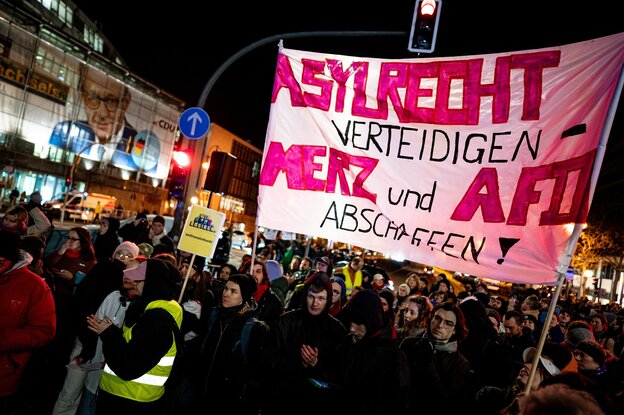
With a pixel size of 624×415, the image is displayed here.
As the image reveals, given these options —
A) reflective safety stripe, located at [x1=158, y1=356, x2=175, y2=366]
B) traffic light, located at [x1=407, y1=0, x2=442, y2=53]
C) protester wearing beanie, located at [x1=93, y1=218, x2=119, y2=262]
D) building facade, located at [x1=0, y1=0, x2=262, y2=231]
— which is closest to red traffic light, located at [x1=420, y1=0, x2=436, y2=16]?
traffic light, located at [x1=407, y1=0, x2=442, y2=53]

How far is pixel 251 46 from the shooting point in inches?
326

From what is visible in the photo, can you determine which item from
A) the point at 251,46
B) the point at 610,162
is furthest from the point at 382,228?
the point at 610,162

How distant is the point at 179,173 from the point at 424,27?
18.8 ft

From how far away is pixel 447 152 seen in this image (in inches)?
149

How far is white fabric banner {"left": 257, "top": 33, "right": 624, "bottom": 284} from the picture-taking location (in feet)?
10.0

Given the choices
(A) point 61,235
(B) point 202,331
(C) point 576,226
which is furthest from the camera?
(A) point 61,235

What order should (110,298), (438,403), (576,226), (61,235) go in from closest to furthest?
(576,226), (438,403), (110,298), (61,235)

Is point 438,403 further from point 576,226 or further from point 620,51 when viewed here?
point 620,51

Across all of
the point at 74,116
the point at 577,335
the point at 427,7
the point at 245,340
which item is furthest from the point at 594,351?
the point at 74,116

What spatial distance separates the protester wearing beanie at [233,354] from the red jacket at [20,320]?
1.37 metres

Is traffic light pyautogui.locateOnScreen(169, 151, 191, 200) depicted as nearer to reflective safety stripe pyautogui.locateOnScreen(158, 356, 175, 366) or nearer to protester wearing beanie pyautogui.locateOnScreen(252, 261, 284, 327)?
protester wearing beanie pyautogui.locateOnScreen(252, 261, 284, 327)

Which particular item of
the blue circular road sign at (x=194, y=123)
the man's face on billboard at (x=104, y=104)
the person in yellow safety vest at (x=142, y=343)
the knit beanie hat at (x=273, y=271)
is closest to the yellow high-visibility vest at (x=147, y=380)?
the person in yellow safety vest at (x=142, y=343)

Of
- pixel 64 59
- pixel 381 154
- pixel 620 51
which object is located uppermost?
pixel 64 59

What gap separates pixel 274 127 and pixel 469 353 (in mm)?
3574
